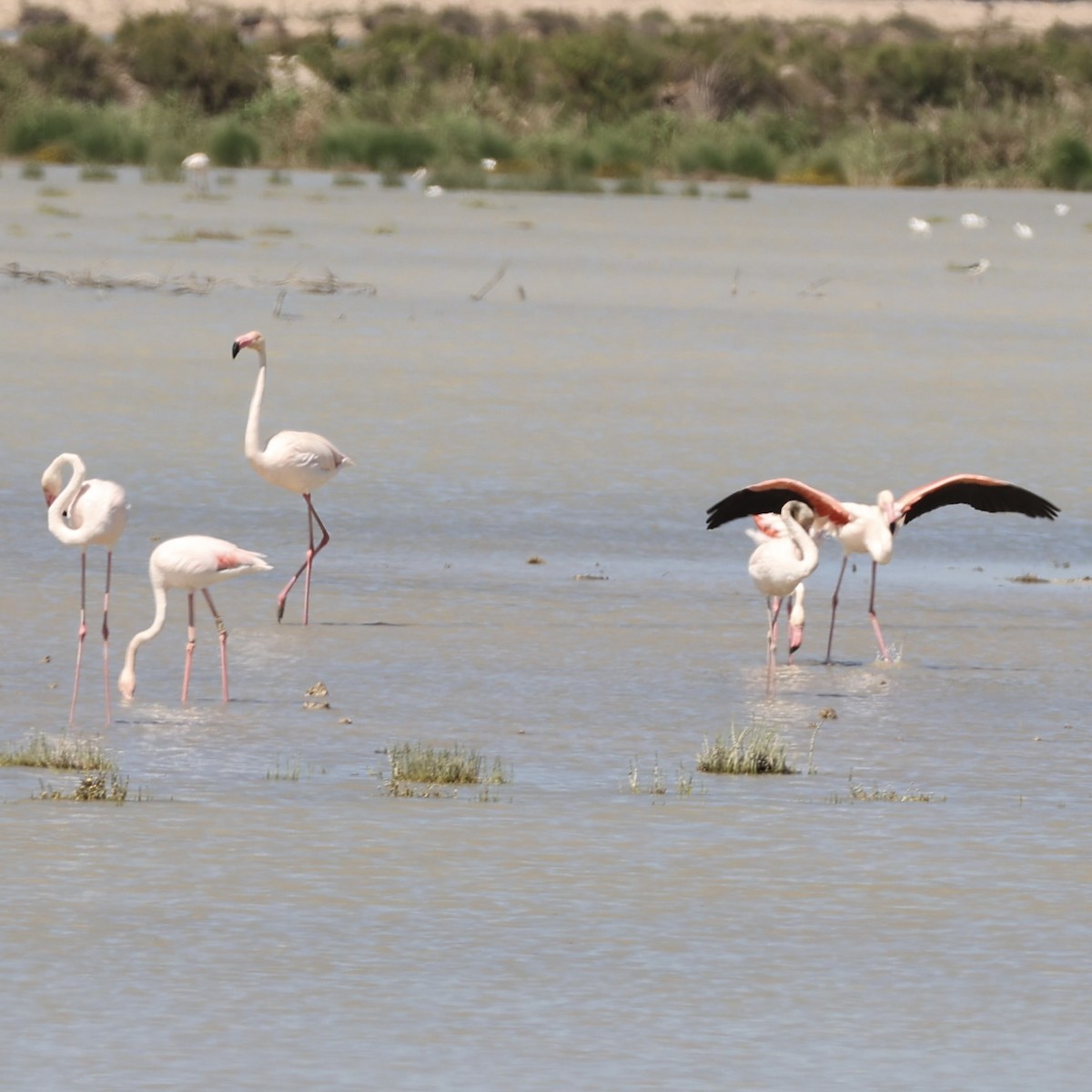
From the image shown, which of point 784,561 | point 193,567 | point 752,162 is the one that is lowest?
point 193,567

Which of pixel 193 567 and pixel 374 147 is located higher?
pixel 374 147

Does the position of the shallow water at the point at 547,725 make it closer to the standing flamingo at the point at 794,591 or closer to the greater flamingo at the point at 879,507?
the standing flamingo at the point at 794,591

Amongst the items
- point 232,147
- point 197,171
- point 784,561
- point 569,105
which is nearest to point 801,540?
point 784,561

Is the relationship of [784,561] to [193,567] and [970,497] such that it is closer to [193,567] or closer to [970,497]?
[970,497]

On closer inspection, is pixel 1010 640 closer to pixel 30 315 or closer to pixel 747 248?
pixel 30 315

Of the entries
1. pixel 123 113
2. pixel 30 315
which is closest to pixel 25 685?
pixel 30 315

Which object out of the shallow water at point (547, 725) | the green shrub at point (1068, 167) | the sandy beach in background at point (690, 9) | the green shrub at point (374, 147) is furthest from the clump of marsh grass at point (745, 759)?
the sandy beach in background at point (690, 9)

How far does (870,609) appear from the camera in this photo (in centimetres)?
1061

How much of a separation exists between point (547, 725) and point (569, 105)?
4921 cm

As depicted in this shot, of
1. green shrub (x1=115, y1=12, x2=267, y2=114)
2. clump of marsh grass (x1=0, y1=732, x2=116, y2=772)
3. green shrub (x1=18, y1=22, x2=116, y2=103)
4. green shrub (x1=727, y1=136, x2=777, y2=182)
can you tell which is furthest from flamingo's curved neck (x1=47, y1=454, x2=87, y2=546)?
green shrub (x1=18, y1=22, x2=116, y2=103)

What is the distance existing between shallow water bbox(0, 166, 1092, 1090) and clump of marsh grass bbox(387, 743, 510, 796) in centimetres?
11

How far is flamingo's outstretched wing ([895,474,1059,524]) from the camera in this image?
10664 millimetres

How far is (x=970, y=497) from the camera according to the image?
10781 mm

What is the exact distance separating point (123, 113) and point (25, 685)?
126 feet
